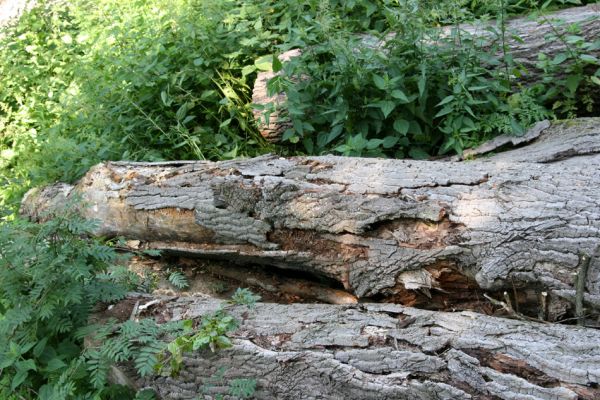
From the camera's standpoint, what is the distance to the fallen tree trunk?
3.10 metres

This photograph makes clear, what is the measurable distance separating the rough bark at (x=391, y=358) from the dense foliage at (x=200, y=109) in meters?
0.12

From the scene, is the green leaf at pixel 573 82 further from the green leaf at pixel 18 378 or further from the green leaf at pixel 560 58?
the green leaf at pixel 18 378

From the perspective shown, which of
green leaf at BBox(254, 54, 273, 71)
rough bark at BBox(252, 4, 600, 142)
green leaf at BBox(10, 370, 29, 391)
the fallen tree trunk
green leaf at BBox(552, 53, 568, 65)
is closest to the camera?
the fallen tree trunk

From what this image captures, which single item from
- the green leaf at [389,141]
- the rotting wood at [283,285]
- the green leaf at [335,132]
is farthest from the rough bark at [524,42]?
the rotting wood at [283,285]

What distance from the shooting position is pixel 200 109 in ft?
18.8

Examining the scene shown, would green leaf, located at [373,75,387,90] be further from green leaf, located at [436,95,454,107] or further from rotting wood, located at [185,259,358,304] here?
rotting wood, located at [185,259,358,304]

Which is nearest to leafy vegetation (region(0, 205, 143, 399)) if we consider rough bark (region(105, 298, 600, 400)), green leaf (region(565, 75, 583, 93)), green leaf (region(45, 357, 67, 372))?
green leaf (region(45, 357, 67, 372))

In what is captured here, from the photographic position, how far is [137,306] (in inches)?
139

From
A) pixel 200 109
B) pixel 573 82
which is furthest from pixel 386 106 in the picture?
pixel 200 109

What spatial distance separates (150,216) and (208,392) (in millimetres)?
1562

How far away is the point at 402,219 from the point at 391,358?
927mm

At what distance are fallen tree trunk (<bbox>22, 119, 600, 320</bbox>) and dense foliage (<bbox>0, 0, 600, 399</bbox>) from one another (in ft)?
1.43

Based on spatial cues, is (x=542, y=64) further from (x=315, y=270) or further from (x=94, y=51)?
(x=94, y=51)

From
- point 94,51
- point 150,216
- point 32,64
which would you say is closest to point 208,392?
point 150,216
